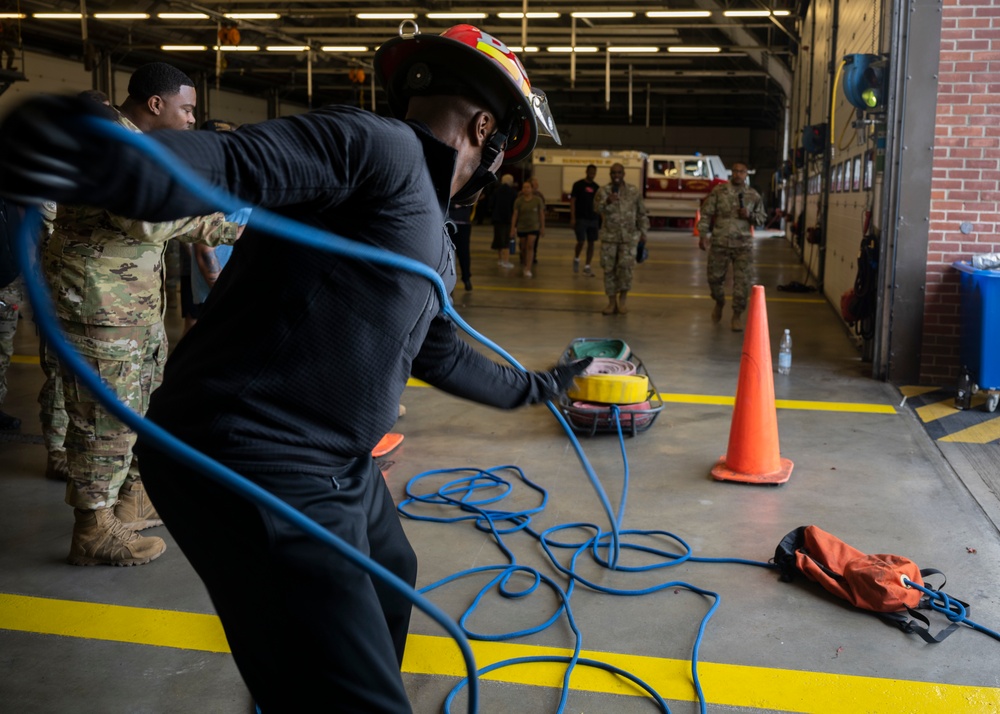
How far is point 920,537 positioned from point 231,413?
154 inches

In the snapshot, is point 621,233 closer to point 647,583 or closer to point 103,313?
point 647,583

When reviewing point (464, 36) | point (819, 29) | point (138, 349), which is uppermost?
point (819, 29)

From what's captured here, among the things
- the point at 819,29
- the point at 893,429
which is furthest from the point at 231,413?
the point at 819,29

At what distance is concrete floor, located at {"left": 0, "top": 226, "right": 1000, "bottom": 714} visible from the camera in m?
3.14

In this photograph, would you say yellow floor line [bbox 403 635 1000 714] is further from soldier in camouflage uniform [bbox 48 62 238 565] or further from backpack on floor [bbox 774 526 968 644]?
soldier in camouflage uniform [bbox 48 62 238 565]

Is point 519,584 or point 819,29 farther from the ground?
point 819,29

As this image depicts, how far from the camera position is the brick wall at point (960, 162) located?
7492 millimetres

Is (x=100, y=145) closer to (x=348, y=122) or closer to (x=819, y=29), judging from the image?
(x=348, y=122)

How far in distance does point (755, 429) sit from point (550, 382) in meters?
3.09

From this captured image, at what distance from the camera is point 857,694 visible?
3123 millimetres

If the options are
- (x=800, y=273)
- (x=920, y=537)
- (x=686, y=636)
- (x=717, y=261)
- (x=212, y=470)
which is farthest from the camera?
(x=800, y=273)

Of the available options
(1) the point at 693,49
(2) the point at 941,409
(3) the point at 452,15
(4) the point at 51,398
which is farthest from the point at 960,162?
(1) the point at 693,49

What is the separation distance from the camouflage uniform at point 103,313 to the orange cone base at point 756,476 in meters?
3.18

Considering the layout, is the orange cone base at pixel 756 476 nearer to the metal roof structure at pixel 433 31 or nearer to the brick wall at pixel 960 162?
the brick wall at pixel 960 162
